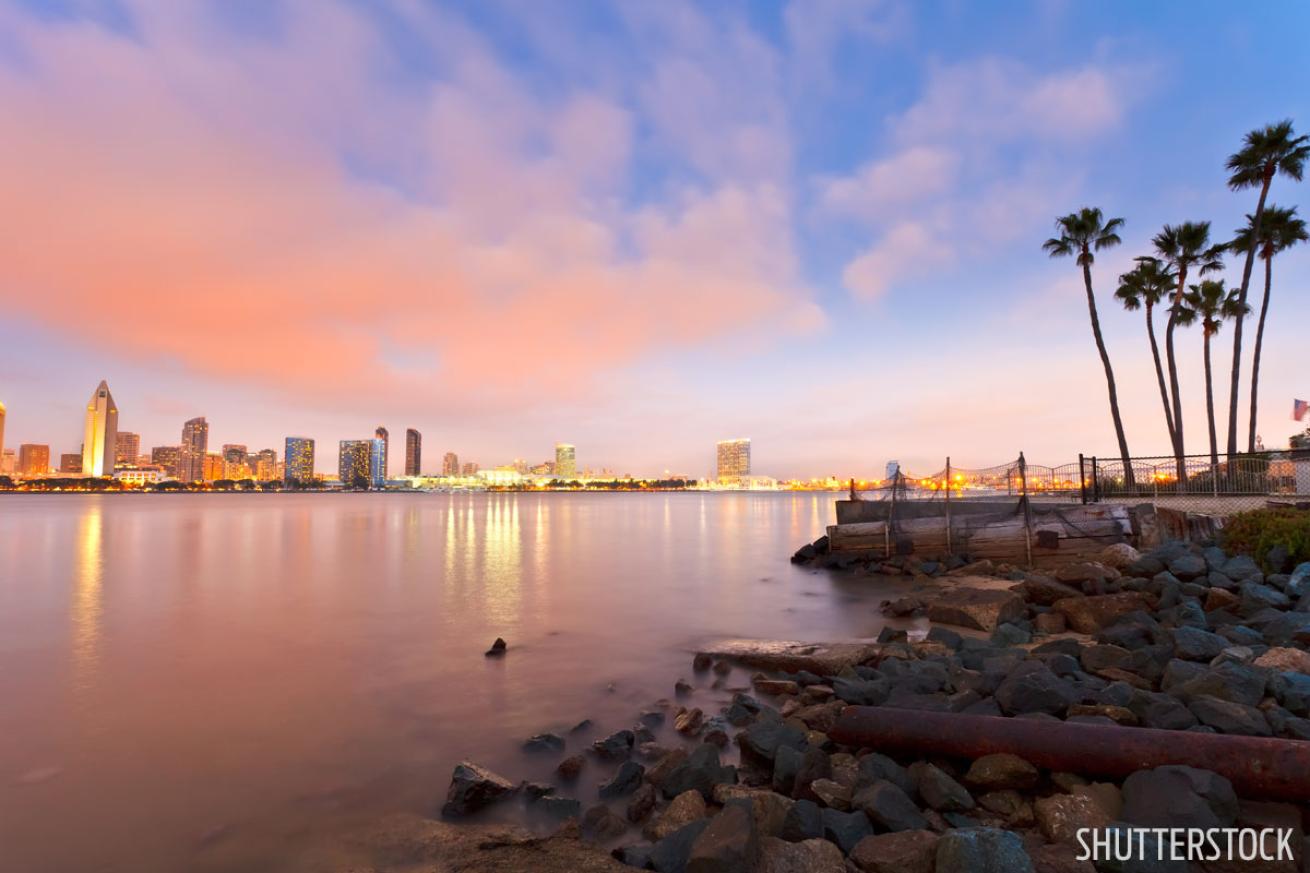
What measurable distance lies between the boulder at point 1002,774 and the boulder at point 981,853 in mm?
1353

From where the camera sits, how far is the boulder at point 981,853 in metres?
3.81

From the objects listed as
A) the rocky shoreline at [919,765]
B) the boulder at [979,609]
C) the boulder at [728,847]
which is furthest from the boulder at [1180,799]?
the boulder at [979,609]

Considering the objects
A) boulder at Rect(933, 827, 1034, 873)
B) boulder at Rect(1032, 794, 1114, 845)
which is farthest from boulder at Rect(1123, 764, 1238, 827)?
boulder at Rect(933, 827, 1034, 873)

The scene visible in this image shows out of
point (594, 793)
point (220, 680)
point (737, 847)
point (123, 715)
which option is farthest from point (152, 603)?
point (737, 847)

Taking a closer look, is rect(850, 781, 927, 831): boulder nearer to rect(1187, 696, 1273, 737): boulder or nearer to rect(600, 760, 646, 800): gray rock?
rect(600, 760, 646, 800): gray rock

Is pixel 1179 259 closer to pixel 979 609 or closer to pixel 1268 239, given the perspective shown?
pixel 1268 239

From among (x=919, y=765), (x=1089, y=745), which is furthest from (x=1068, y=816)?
(x=919, y=765)

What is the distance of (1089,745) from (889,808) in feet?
5.76

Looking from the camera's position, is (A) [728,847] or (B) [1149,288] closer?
(A) [728,847]

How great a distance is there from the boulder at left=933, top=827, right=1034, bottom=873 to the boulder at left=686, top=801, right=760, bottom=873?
1.16 meters

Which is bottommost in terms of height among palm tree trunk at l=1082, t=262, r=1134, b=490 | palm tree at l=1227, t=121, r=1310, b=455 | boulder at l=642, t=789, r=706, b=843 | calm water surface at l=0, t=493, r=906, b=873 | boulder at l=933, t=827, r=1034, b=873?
calm water surface at l=0, t=493, r=906, b=873

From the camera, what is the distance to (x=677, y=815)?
5.50 m

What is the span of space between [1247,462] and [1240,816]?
3021 centimetres

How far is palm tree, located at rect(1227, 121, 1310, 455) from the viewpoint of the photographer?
32125mm
